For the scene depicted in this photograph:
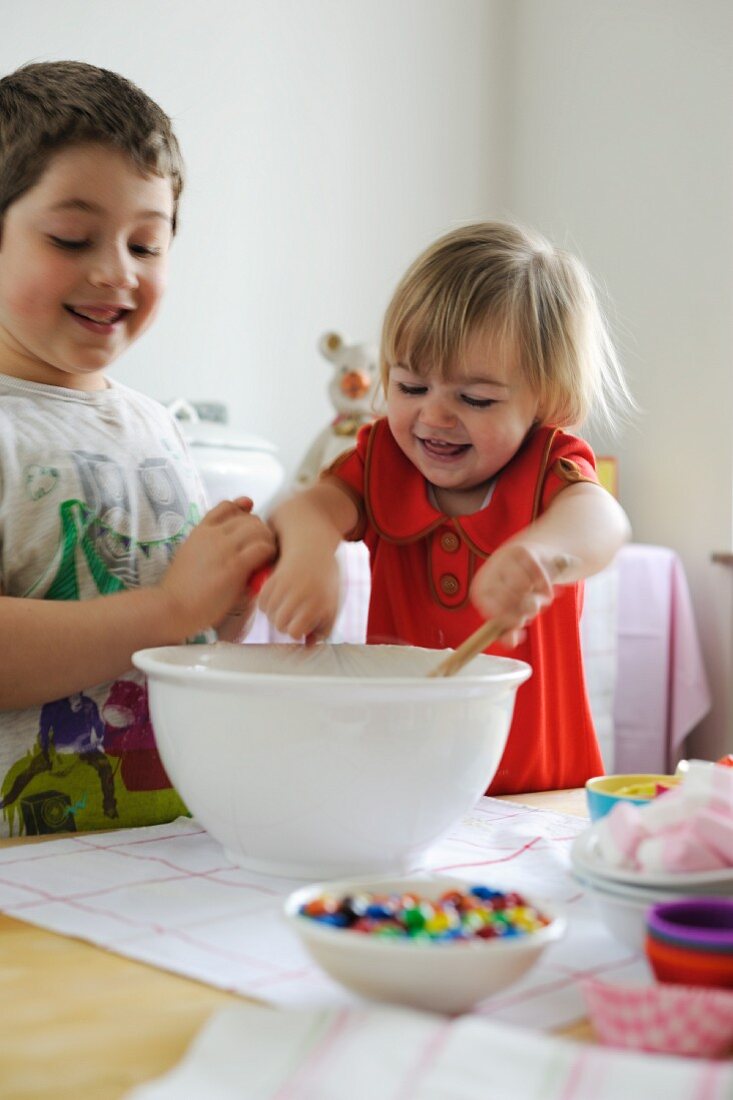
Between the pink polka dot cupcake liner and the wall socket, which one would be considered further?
the wall socket

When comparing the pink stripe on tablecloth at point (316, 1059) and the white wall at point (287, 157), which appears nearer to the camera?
the pink stripe on tablecloth at point (316, 1059)

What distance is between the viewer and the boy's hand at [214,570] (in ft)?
2.86

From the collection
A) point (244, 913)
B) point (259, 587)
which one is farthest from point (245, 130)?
point (244, 913)

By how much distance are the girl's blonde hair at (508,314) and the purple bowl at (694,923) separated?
615 millimetres

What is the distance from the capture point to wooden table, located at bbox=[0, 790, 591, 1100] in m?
0.44

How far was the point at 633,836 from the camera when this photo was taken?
1.93 ft

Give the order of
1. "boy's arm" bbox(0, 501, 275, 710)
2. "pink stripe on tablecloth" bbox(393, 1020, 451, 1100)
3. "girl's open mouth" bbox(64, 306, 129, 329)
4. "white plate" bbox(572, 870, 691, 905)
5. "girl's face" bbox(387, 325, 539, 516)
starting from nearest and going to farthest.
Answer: "pink stripe on tablecloth" bbox(393, 1020, 451, 1100) < "white plate" bbox(572, 870, 691, 905) < "boy's arm" bbox(0, 501, 275, 710) < "girl's open mouth" bbox(64, 306, 129, 329) < "girl's face" bbox(387, 325, 539, 516)

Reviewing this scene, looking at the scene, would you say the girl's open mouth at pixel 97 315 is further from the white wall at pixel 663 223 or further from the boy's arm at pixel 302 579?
the white wall at pixel 663 223

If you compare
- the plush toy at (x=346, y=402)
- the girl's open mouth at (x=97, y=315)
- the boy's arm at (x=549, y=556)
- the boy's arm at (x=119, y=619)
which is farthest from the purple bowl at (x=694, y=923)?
the plush toy at (x=346, y=402)

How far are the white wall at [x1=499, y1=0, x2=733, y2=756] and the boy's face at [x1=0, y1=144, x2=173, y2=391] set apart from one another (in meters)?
2.14

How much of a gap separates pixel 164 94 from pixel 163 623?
1986 mm

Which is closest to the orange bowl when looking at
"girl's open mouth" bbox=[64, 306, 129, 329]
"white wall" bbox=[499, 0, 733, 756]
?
"girl's open mouth" bbox=[64, 306, 129, 329]

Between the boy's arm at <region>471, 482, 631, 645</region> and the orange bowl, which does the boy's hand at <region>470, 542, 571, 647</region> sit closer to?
the boy's arm at <region>471, 482, 631, 645</region>

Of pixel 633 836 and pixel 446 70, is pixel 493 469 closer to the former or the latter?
pixel 633 836
